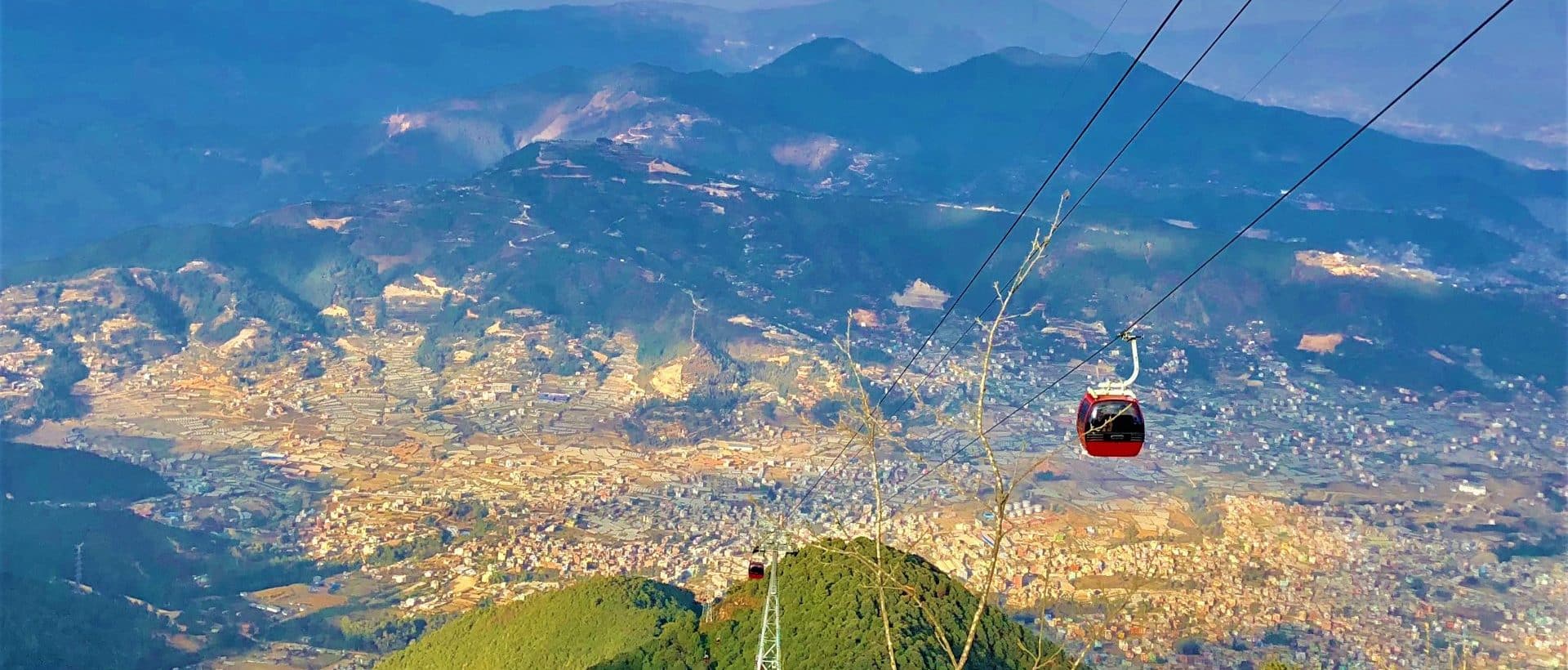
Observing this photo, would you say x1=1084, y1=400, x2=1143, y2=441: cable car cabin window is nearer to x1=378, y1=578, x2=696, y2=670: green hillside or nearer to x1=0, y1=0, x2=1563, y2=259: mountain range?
x1=378, y1=578, x2=696, y2=670: green hillside

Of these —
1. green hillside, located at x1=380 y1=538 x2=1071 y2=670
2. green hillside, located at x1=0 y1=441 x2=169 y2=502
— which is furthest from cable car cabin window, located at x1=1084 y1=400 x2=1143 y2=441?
green hillside, located at x1=0 y1=441 x2=169 y2=502

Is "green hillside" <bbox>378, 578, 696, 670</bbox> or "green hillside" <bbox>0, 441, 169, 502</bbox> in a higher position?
"green hillside" <bbox>378, 578, 696, 670</bbox>

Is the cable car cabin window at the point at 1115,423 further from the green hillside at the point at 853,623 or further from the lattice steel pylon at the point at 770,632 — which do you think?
the green hillside at the point at 853,623

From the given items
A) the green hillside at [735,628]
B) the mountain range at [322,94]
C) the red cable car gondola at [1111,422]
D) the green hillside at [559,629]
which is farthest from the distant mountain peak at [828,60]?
the red cable car gondola at [1111,422]

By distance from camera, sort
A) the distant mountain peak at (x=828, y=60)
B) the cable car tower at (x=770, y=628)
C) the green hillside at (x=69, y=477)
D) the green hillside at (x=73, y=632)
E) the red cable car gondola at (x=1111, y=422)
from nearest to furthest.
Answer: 1. the red cable car gondola at (x=1111, y=422)
2. the cable car tower at (x=770, y=628)
3. the green hillside at (x=73, y=632)
4. the green hillside at (x=69, y=477)
5. the distant mountain peak at (x=828, y=60)

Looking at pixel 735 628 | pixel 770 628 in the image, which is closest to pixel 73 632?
pixel 735 628

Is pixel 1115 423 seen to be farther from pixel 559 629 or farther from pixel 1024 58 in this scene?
pixel 1024 58

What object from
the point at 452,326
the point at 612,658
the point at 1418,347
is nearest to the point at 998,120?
the point at 1418,347

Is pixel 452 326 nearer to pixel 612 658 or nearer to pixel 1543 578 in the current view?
pixel 612 658
